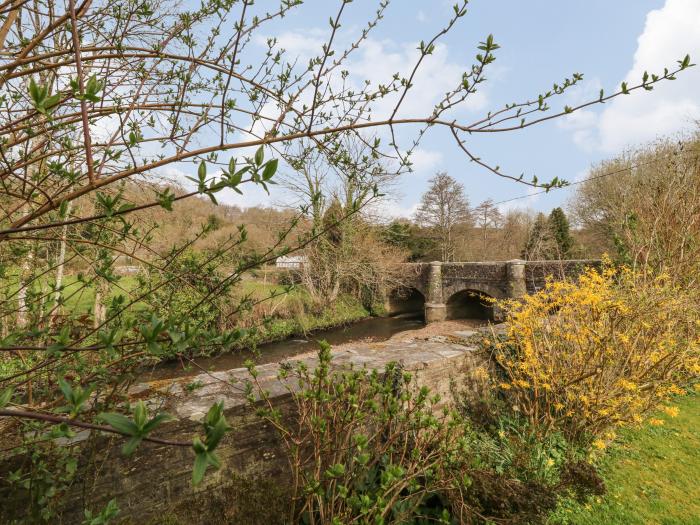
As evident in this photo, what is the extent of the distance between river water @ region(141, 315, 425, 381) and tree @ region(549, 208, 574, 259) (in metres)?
10.4

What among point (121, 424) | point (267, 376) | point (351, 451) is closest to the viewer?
point (121, 424)

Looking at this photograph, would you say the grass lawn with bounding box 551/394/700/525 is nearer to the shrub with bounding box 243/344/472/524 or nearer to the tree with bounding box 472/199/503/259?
the shrub with bounding box 243/344/472/524

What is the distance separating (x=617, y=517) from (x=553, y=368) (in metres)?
1.54

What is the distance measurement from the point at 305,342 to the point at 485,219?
20.4 m

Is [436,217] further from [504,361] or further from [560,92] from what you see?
[560,92]

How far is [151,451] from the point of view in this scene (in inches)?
101

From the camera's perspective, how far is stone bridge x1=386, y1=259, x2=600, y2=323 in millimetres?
15852

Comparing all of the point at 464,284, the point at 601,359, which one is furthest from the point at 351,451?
the point at 464,284

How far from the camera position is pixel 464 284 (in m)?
18.8

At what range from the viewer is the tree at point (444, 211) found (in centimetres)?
2683

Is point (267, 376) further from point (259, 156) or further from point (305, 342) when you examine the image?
point (305, 342)

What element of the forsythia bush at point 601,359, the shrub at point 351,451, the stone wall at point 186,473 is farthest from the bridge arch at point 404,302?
the shrub at point 351,451

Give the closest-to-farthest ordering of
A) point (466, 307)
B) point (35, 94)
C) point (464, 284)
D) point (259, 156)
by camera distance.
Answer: point (35, 94) < point (259, 156) < point (464, 284) < point (466, 307)

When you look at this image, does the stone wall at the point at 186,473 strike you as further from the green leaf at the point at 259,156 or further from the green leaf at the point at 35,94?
the green leaf at the point at 35,94
